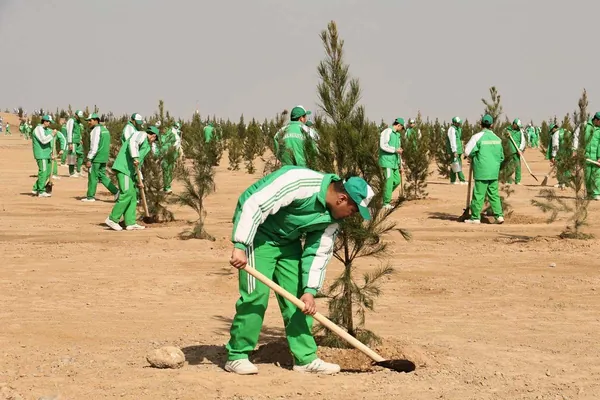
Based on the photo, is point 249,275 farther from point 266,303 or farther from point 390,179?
point 390,179

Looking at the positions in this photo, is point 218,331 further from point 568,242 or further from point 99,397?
point 568,242

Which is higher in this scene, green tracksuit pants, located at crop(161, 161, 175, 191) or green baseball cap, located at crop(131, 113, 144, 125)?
green baseball cap, located at crop(131, 113, 144, 125)

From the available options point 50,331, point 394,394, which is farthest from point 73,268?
point 394,394

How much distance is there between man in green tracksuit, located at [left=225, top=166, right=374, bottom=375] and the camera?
5840 millimetres

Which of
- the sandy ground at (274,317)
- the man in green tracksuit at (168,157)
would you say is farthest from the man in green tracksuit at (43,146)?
the man in green tracksuit at (168,157)

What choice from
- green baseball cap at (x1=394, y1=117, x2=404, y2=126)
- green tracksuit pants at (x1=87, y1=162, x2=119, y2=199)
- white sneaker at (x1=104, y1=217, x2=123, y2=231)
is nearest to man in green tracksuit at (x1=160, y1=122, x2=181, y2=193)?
white sneaker at (x1=104, y1=217, x2=123, y2=231)

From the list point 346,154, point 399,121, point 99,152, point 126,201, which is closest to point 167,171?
point 126,201

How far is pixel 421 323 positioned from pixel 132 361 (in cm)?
292

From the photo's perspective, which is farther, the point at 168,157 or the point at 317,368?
the point at 168,157

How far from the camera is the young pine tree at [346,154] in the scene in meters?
6.80

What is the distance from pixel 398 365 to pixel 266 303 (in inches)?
40.1

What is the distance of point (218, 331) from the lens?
7.83 m

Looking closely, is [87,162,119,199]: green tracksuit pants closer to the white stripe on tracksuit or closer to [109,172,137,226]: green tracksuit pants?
[109,172,137,226]: green tracksuit pants

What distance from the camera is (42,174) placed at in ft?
68.0
